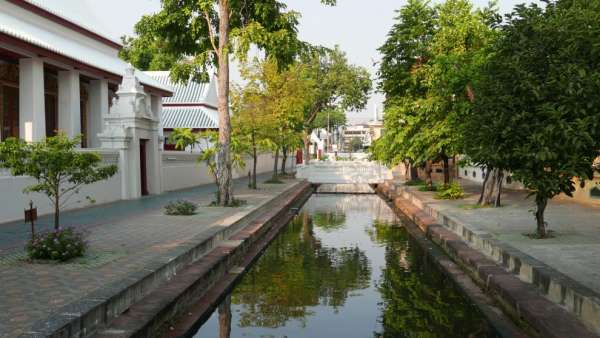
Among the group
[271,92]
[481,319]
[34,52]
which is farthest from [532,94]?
[271,92]

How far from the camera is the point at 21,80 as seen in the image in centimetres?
1914

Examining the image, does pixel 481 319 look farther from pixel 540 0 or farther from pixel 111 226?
pixel 111 226

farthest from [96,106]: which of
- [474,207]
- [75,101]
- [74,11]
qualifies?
[474,207]

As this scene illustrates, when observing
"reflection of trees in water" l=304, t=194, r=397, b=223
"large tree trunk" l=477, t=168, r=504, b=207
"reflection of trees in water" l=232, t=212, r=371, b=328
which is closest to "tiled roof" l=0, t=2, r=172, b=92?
"reflection of trees in water" l=304, t=194, r=397, b=223

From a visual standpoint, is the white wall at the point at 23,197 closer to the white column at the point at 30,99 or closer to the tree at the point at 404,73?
the white column at the point at 30,99

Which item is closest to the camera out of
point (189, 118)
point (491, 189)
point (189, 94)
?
point (491, 189)

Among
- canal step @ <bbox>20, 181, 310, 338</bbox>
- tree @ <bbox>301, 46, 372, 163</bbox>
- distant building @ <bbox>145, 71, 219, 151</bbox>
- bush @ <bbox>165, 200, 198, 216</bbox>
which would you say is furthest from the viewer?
tree @ <bbox>301, 46, 372, 163</bbox>

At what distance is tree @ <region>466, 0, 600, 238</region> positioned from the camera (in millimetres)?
9281

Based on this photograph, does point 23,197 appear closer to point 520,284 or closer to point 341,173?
point 520,284

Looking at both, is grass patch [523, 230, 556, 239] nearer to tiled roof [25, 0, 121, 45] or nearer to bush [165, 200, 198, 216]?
bush [165, 200, 198, 216]

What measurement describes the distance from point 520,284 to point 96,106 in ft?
70.1

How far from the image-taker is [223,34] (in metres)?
16.8

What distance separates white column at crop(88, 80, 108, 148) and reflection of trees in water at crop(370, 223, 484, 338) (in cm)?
1721

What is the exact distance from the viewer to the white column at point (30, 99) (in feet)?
62.5
